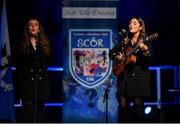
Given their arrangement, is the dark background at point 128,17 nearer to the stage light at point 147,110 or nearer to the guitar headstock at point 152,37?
the stage light at point 147,110

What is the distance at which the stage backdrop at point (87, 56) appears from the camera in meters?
7.09

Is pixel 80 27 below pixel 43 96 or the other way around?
the other way around

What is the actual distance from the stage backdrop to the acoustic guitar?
1.55ft

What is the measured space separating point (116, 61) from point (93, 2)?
1038mm

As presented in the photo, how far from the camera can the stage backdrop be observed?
279 inches

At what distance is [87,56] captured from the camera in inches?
281

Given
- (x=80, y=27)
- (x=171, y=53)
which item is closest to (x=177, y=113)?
(x=171, y=53)

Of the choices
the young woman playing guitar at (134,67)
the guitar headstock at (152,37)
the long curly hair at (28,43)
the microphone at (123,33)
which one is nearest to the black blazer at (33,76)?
the long curly hair at (28,43)

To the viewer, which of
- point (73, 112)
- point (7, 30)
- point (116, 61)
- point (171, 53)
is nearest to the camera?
point (116, 61)

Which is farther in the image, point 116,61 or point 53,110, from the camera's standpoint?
point 53,110

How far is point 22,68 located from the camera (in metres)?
6.73

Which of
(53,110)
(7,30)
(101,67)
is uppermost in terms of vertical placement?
(7,30)

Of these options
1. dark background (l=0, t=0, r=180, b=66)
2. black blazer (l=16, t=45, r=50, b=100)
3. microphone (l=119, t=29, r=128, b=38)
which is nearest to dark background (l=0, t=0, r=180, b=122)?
dark background (l=0, t=0, r=180, b=66)

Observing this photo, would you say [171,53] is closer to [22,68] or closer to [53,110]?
[53,110]
